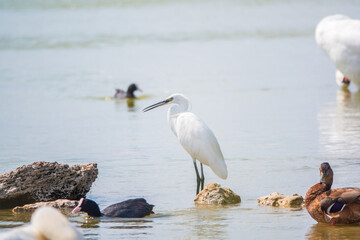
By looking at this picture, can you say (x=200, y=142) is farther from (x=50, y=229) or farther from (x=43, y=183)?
(x=50, y=229)

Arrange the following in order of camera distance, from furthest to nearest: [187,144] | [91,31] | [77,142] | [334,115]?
1. [91,31]
2. [334,115]
3. [77,142]
4. [187,144]

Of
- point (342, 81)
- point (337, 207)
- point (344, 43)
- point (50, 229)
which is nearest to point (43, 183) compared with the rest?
point (337, 207)

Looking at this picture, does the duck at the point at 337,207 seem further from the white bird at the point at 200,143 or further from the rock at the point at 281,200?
the white bird at the point at 200,143

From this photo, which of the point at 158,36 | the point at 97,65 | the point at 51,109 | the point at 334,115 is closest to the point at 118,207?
the point at 334,115

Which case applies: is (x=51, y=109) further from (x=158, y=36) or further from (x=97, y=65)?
(x=158, y=36)

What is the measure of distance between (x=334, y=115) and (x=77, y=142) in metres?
4.93

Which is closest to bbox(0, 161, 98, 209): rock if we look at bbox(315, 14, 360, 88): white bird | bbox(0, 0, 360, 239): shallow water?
bbox(0, 0, 360, 239): shallow water

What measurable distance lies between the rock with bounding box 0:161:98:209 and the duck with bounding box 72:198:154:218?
3.01 feet

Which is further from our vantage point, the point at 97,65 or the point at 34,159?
the point at 97,65

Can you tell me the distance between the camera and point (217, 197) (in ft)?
27.4

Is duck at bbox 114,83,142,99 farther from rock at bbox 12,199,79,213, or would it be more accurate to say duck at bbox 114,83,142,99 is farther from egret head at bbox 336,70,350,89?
rock at bbox 12,199,79,213

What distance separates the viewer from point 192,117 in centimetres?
958

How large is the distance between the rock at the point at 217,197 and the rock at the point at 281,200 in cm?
32

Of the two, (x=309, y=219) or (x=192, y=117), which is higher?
(x=192, y=117)
